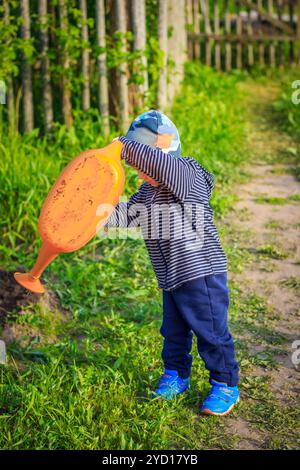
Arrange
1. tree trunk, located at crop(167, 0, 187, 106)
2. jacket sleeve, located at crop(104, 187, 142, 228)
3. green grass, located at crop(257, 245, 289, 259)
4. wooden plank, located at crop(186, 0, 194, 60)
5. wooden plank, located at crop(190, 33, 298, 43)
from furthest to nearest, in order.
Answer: wooden plank, located at crop(190, 33, 298, 43)
wooden plank, located at crop(186, 0, 194, 60)
tree trunk, located at crop(167, 0, 187, 106)
green grass, located at crop(257, 245, 289, 259)
jacket sleeve, located at crop(104, 187, 142, 228)

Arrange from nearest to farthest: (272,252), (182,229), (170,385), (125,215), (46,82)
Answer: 1. (182,229)
2. (125,215)
3. (170,385)
4. (272,252)
5. (46,82)

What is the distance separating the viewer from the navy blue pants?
108 inches

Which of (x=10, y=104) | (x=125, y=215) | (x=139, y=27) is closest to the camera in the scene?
(x=125, y=215)

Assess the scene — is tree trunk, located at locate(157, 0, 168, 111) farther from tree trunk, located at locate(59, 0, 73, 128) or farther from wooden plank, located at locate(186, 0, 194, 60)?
wooden plank, located at locate(186, 0, 194, 60)

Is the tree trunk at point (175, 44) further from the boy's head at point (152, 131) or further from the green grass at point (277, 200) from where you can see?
the boy's head at point (152, 131)

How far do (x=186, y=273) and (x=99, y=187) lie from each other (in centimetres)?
50

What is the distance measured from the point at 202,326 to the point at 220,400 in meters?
0.34

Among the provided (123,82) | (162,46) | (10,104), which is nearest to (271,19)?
(162,46)

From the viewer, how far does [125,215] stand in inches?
112

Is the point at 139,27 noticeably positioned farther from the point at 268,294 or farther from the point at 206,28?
the point at 206,28

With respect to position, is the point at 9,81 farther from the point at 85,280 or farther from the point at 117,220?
the point at 117,220

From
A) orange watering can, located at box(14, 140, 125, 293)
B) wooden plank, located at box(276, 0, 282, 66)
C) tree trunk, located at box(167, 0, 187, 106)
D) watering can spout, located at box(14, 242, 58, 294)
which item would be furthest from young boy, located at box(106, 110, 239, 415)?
wooden plank, located at box(276, 0, 282, 66)

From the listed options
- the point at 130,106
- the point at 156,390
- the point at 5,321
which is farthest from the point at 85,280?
the point at 130,106

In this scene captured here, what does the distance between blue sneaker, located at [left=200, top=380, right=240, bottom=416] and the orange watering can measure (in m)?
0.88
